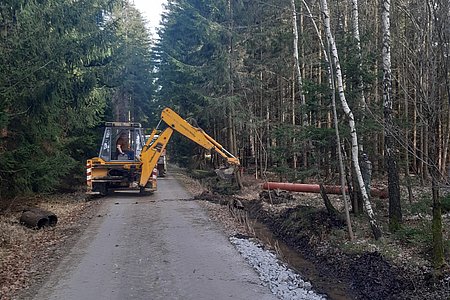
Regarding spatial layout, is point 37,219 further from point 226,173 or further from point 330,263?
point 226,173

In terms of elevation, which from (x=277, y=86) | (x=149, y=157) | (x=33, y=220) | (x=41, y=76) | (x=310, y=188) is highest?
(x=277, y=86)

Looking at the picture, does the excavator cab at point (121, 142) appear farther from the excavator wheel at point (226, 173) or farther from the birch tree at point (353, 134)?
the birch tree at point (353, 134)

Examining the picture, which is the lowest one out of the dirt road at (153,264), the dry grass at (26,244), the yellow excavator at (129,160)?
the dirt road at (153,264)

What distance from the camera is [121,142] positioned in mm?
19844

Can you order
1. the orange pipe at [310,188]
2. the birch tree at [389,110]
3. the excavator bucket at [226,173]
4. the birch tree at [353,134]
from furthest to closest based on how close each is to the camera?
the excavator bucket at [226,173] → the orange pipe at [310,188] → the birch tree at [353,134] → the birch tree at [389,110]

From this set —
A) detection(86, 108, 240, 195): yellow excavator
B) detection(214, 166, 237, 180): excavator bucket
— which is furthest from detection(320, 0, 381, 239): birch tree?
detection(214, 166, 237, 180): excavator bucket

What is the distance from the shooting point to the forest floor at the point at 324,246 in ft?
24.3

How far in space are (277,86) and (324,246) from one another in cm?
1648

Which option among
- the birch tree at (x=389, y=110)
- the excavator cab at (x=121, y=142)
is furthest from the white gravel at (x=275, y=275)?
the excavator cab at (x=121, y=142)

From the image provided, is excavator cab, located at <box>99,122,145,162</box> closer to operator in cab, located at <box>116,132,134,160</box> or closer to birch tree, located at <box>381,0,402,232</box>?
operator in cab, located at <box>116,132,134,160</box>

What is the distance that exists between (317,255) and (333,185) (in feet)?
15.5

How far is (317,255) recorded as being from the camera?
9953 mm

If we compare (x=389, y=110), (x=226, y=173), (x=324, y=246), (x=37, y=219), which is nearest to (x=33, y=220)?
(x=37, y=219)

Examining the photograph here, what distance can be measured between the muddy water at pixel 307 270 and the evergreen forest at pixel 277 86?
1795mm
